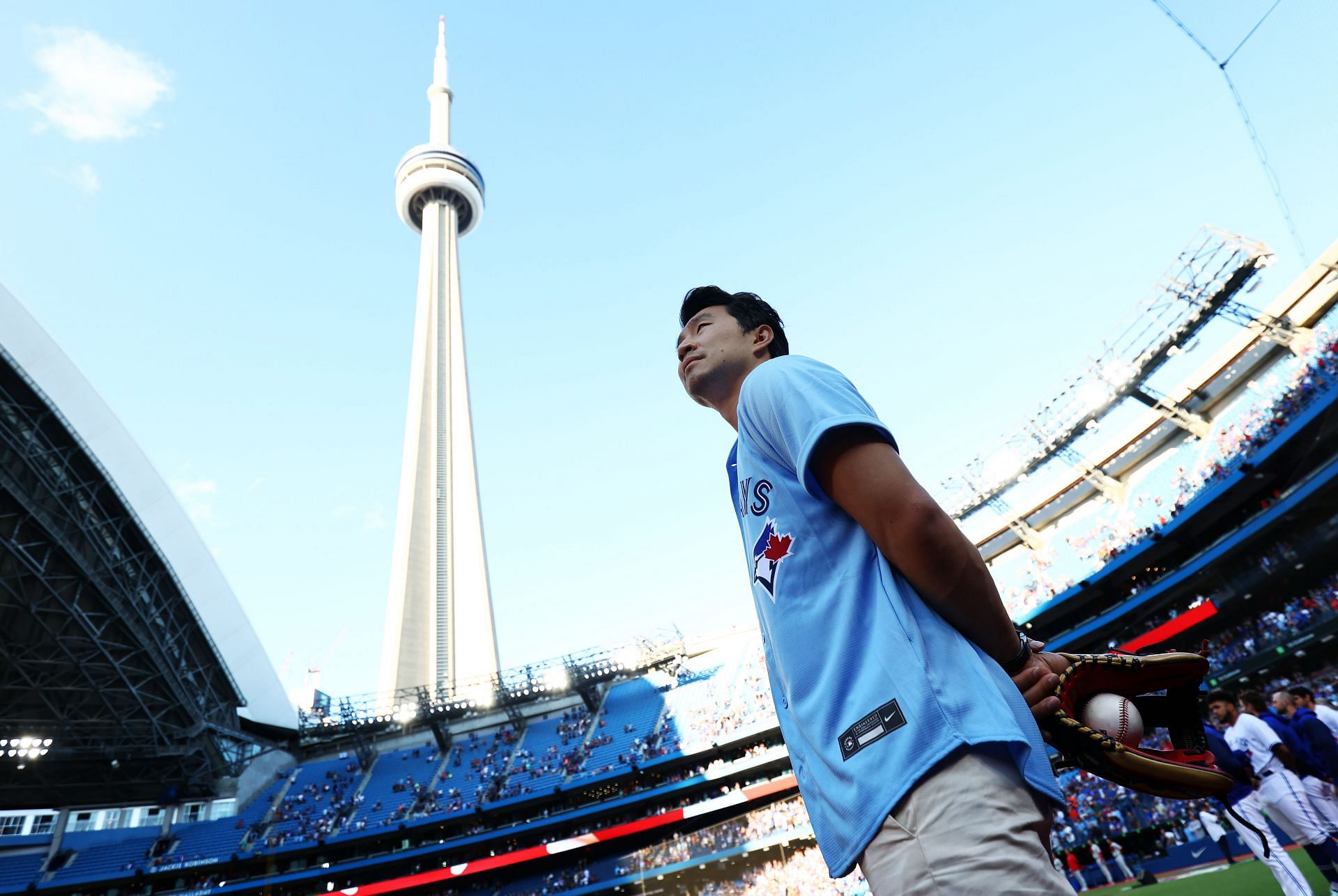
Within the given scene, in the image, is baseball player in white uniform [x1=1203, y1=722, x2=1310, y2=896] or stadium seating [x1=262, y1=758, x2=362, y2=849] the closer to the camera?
baseball player in white uniform [x1=1203, y1=722, x2=1310, y2=896]

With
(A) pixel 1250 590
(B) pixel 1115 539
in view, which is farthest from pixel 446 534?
(A) pixel 1250 590

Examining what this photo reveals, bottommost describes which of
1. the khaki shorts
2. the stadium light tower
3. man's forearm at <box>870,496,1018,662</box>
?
the khaki shorts

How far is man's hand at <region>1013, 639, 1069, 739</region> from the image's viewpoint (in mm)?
1517

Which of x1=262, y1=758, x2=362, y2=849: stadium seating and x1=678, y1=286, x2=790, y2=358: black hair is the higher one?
x1=262, y1=758, x2=362, y2=849: stadium seating

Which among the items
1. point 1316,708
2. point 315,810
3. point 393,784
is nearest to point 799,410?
point 1316,708

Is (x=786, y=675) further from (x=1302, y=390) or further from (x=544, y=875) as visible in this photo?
(x=544, y=875)

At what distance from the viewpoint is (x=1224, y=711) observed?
6344mm

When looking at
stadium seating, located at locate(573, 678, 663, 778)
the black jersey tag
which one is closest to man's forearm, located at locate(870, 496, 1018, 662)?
the black jersey tag

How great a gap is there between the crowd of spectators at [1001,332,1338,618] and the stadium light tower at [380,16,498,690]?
3516 centimetres

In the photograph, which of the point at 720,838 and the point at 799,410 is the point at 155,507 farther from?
the point at 799,410

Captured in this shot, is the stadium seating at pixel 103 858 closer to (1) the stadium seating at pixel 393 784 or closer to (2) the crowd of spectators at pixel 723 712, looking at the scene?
(1) the stadium seating at pixel 393 784

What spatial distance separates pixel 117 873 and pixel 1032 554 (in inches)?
1752

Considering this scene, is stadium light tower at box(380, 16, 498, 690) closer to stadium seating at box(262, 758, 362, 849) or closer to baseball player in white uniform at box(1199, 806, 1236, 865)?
stadium seating at box(262, 758, 362, 849)

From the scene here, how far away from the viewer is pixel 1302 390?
79.1ft
